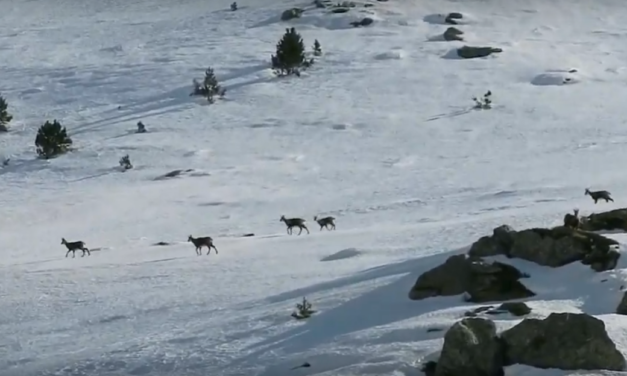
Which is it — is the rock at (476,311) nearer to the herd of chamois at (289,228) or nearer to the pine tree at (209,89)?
the herd of chamois at (289,228)

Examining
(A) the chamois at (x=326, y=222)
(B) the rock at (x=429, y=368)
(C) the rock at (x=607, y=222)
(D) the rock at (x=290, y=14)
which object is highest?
(D) the rock at (x=290, y=14)

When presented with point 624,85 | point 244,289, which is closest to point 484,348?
point 244,289

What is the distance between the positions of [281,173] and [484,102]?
7778mm

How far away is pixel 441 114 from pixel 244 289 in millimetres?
15738

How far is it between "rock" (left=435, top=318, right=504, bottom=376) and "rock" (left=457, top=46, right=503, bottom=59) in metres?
25.0

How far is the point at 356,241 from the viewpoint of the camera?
47.7ft

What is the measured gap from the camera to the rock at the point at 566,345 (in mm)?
7750

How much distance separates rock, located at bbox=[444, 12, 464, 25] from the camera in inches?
1455

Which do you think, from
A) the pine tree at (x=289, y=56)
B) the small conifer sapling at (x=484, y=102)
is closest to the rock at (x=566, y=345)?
the small conifer sapling at (x=484, y=102)

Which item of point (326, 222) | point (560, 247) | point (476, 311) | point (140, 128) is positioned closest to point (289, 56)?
point (140, 128)


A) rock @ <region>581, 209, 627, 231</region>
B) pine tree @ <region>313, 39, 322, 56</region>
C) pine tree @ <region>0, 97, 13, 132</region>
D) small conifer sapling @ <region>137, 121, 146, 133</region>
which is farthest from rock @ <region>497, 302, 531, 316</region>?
pine tree @ <region>313, 39, 322, 56</region>

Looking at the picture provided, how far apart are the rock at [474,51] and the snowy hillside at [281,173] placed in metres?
0.41

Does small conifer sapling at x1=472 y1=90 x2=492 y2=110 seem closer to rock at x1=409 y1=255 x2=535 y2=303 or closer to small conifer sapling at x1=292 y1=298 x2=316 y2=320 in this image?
rock at x1=409 y1=255 x2=535 y2=303

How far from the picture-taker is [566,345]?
7.80m
